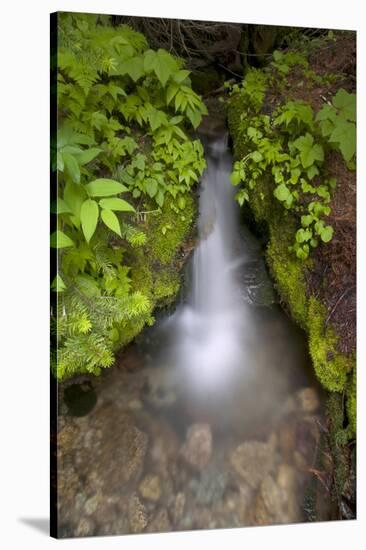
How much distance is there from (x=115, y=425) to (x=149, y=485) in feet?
0.94

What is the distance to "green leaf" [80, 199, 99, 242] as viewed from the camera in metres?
2.64

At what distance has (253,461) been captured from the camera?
295 cm

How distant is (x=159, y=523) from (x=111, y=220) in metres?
1.25

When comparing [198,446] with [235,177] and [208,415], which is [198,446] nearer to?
[208,415]

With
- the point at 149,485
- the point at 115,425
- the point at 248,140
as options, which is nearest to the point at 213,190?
the point at 248,140

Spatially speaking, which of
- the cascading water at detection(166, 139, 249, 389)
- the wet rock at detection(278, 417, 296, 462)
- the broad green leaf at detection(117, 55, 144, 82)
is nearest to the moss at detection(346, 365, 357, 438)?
the wet rock at detection(278, 417, 296, 462)

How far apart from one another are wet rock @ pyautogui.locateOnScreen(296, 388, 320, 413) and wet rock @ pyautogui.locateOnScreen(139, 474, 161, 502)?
722mm

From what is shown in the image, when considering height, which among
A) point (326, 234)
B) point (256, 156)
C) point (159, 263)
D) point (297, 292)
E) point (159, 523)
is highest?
point (256, 156)

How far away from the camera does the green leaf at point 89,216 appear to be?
8.66ft

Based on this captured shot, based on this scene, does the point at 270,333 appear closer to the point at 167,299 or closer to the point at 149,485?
the point at 167,299

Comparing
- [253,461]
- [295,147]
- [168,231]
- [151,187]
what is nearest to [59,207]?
[151,187]

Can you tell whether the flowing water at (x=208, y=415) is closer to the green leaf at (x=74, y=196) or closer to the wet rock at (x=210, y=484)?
the wet rock at (x=210, y=484)

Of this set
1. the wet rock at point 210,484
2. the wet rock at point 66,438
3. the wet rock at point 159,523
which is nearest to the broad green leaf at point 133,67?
the wet rock at point 66,438

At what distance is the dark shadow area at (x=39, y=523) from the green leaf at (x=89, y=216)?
117 cm
